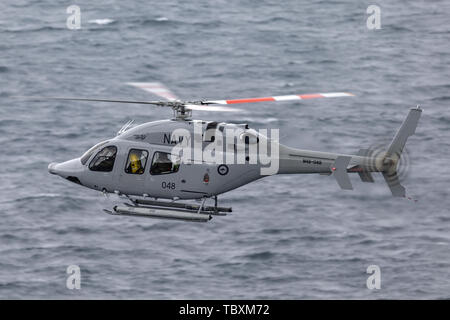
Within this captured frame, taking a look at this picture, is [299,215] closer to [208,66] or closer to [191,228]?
[191,228]

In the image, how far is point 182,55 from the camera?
12744 cm

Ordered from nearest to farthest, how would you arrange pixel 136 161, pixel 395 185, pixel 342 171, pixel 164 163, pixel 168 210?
pixel 342 171 → pixel 395 185 → pixel 168 210 → pixel 164 163 → pixel 136 161

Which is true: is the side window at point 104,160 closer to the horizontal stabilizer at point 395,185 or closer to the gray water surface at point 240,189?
the horizontal stabilizer at point 395,185

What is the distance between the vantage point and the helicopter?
42406mm

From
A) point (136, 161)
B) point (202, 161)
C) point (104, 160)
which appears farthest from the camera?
point (104, 160)

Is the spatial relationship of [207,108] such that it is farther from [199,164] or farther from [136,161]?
[136,161]

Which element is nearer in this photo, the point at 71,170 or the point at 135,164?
the point at 135,164

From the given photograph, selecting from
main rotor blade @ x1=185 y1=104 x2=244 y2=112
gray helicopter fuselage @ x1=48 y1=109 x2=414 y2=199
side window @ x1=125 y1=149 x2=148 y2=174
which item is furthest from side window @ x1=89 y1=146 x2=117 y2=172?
main rotor blade @ x1=185 y1=104 x2=244 y2=112

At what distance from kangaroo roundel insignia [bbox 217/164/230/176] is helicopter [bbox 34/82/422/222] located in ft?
0.15

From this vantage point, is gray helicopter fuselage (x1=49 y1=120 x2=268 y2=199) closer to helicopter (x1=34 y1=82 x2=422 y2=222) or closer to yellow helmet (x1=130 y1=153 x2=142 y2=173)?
helicopter (x1=34 y1=82 x2=422 y2=222)

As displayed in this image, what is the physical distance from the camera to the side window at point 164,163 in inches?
1694

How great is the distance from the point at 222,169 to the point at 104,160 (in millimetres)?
5801

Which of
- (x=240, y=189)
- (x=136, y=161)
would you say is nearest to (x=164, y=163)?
(x=136, y=161)

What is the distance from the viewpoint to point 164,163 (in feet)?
142
